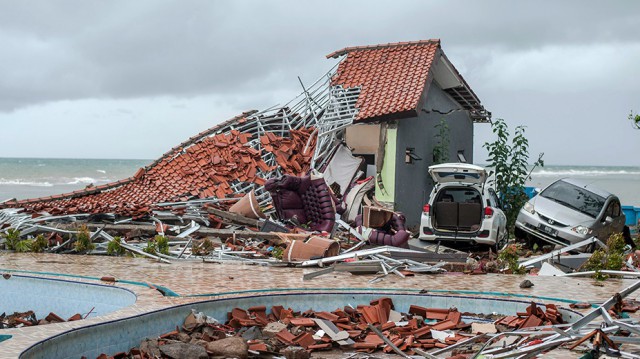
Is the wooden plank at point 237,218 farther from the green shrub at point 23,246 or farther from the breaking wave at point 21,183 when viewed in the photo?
the breaking wave at point 21,183

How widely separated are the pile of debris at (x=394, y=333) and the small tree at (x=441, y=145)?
53.7ft

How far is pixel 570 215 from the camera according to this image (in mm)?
20922

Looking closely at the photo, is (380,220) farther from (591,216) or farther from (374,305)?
(374,305)

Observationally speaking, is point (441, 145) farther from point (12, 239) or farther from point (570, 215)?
point (12, 239)

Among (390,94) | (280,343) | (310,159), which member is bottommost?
(280,343)

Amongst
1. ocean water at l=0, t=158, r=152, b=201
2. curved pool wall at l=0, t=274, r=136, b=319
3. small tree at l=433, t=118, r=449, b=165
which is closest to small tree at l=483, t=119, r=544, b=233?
small tree at l=433, t=118, r=449, b=165

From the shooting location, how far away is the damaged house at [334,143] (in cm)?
2423

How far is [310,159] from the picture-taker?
25734 mm

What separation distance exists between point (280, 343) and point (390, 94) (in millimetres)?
16879

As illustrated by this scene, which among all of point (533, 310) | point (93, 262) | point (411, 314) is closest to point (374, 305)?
point (411, 314)

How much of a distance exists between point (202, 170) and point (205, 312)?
15876mm

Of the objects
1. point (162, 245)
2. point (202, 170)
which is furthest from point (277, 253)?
point (202, 170)

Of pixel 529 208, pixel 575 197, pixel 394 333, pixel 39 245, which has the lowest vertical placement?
pixel 394 333

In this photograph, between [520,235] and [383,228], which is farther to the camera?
[520,235]
